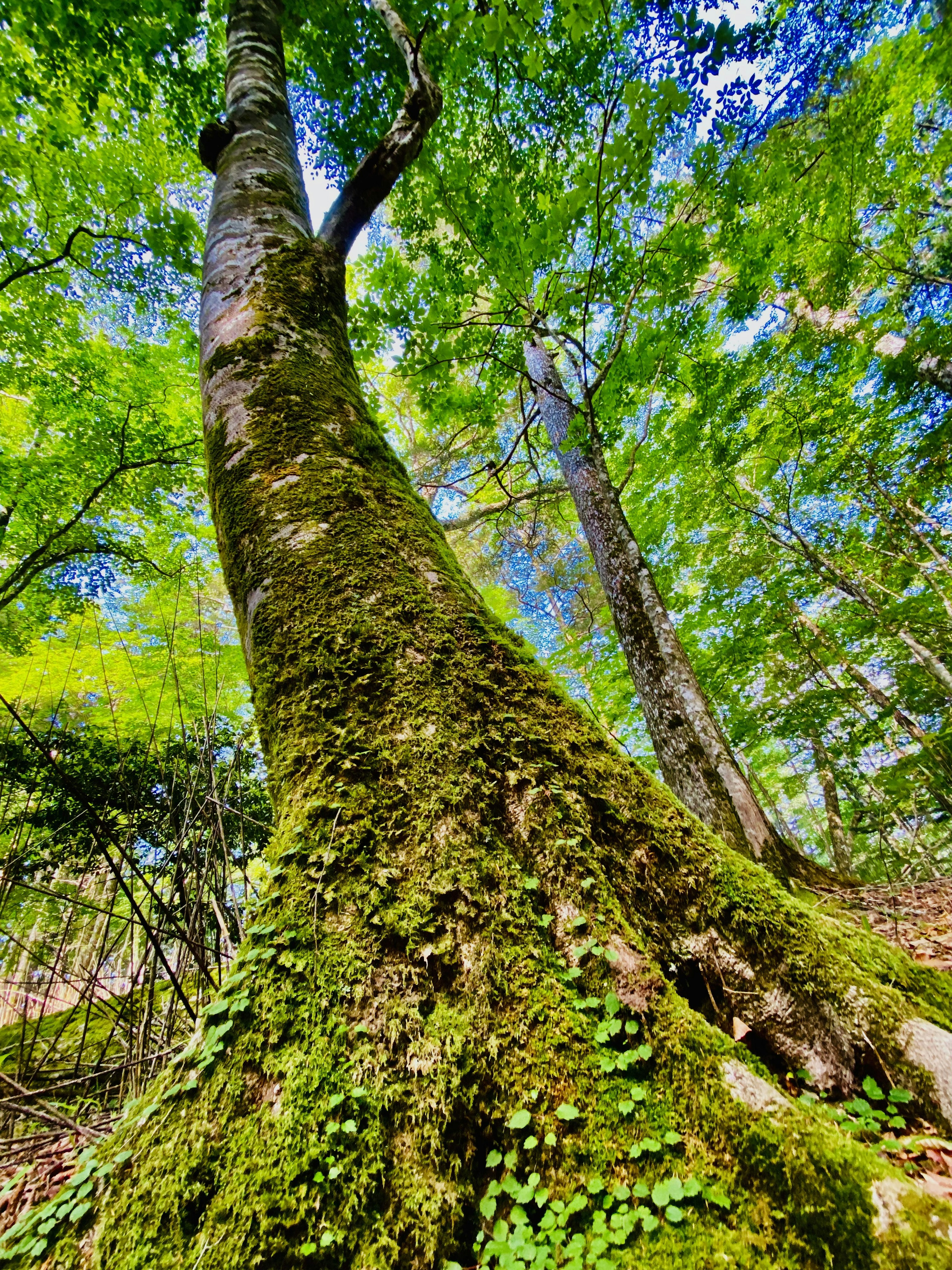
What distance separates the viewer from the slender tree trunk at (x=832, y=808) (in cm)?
859

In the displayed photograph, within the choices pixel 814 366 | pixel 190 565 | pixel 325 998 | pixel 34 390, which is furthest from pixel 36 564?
pixel 814 366

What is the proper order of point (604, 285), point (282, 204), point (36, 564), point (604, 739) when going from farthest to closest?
point (36, 564)
point (604, 285)
point (282, 204)
point (604, 739)

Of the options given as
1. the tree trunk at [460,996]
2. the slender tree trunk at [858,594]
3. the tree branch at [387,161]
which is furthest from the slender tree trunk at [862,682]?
the tree branch at [387,161]

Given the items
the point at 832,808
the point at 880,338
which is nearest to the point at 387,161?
the point at 880,338

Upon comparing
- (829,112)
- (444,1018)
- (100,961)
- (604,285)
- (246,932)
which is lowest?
(444,1018)

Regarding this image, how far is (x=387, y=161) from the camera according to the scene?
2615 millimetres

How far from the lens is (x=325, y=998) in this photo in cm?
90

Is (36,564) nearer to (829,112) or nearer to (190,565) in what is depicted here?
(190,565)

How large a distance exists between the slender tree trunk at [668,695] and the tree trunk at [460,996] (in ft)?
5.83

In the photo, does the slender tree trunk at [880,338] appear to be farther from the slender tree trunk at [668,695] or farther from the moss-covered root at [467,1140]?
the moss-covered root at [467,1140]

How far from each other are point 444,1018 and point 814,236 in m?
9.27

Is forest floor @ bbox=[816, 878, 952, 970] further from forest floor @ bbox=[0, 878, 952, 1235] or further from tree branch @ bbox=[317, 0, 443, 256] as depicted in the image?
tree branch @ bbox=[317, 0, 443, 256]

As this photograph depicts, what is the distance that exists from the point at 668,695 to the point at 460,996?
325cm

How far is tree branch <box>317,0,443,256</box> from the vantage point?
252 centimetres
